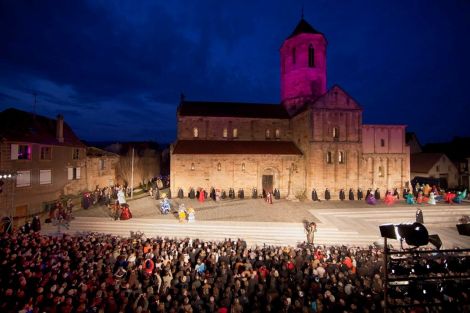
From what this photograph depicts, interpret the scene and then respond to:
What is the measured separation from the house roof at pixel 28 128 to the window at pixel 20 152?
0.71 meters

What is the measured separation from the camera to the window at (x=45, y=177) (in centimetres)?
2340

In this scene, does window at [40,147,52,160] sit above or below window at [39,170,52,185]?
above

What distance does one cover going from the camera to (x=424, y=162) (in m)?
36.9

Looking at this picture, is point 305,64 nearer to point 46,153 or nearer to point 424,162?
point 424,162

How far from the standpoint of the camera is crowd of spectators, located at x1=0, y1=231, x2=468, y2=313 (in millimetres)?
7195

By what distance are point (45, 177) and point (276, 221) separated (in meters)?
22.4

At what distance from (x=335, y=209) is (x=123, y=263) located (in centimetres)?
1832

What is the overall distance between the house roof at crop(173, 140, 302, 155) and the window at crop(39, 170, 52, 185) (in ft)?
40.3

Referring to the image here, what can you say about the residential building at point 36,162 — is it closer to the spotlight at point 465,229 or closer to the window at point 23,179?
the window at point 23,179

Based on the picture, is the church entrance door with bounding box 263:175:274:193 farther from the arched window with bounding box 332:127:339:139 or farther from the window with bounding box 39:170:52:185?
the window with bounding box 39:170:52:185

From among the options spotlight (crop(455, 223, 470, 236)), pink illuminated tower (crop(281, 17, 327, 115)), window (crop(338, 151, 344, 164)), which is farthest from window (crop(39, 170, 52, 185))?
window (crop(338, 151, 344, 164))

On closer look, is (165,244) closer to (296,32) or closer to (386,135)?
(386,135)

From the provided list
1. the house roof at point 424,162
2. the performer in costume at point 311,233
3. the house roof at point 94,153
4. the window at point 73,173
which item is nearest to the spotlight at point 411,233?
the performer in costume at point 311,233

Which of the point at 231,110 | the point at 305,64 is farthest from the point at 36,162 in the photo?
the point at 305,64
